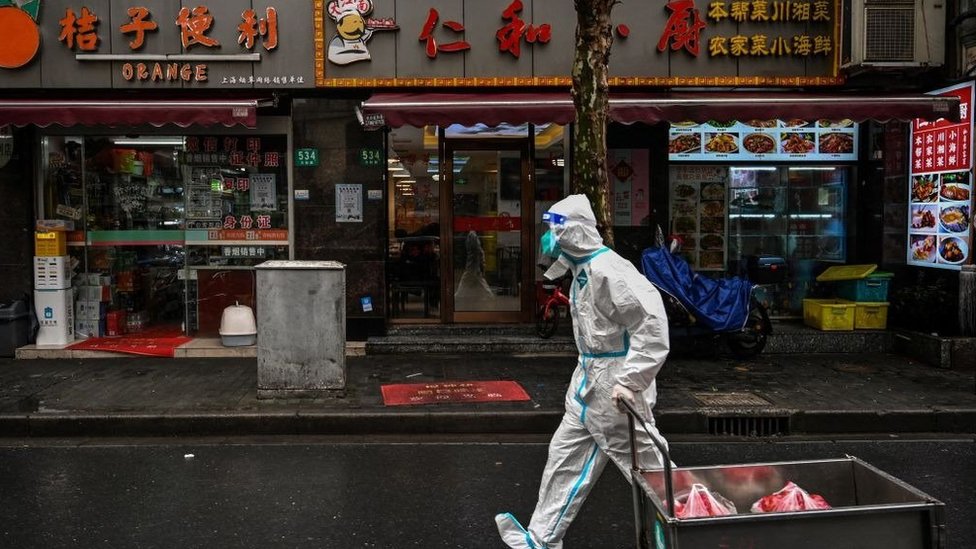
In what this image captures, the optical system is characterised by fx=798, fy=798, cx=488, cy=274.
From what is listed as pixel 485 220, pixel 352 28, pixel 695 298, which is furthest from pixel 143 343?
pixel 695 298

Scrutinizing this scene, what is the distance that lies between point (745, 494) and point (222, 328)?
329 inches

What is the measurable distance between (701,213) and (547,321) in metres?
3.03

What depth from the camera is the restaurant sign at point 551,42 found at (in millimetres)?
10242

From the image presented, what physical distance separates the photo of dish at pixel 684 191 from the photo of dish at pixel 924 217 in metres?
2.84

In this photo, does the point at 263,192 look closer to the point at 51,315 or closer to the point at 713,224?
the point at 51,315

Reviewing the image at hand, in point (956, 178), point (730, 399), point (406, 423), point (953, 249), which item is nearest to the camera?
point (406, 423)

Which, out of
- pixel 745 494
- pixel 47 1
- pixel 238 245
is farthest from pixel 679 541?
pixel 47 1

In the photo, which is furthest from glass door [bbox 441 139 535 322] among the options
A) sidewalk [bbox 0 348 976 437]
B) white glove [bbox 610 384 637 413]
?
white glove [bbox 610 384 637 413]

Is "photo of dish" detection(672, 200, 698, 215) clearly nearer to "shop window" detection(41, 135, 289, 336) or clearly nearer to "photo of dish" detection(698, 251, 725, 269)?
"photo of dish" detection(698, 251, 725, 269)

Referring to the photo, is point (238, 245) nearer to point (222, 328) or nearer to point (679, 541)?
point (222, 328)

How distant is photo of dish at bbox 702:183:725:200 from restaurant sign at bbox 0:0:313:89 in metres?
5.66

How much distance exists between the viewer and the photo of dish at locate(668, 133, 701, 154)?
37.1ft

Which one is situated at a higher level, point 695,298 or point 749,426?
point 695,298

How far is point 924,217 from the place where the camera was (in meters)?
10.4
